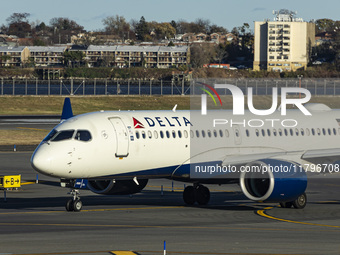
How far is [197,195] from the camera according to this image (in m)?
41.4

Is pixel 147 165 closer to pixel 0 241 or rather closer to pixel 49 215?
pixel 49 215

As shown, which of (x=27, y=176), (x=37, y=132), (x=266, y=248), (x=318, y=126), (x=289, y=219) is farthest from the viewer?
(x=37, y=132)

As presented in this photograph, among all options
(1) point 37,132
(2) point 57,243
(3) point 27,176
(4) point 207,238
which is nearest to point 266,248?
(4) point 207,238

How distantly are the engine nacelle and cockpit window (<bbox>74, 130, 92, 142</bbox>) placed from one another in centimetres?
800

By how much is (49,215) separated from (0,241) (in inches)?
301

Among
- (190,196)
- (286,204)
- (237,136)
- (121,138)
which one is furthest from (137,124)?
(286,204)

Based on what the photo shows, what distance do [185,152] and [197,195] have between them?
119 inches

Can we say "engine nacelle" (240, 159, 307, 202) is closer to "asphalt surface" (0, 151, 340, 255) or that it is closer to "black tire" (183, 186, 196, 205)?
"asphalt surface" (0, 151, 340, 255)

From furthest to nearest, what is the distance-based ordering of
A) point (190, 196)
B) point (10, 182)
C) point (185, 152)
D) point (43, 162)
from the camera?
1. point (10, 182)
2. point (190, 196)
3. point (185, 152)
4. point (43, 162)

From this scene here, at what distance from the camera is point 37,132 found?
86.5m

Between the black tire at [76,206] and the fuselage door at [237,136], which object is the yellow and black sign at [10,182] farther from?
the fuselage door at [237,136]

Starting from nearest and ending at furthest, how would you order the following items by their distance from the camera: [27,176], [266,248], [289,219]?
[266,248], [289,219], [27,176]

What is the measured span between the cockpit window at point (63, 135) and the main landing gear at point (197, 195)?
8308mm

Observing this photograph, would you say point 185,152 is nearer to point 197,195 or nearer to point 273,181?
point 197,195
